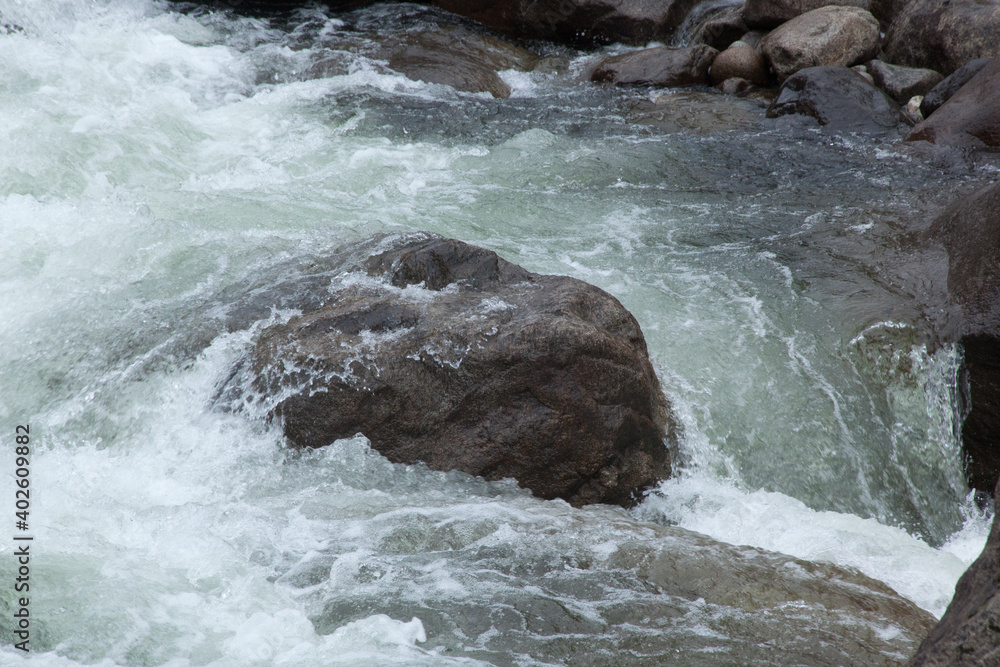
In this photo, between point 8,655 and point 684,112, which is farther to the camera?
point 684,112

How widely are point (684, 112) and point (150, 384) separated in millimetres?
6459

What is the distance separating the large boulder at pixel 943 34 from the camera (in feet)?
A: 26.9

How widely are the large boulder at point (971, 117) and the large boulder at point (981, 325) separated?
7.47 ft

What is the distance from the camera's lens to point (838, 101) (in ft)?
25.5

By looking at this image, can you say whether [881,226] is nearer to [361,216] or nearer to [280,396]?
[361,216]

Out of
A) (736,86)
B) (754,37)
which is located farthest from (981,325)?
(754,37)

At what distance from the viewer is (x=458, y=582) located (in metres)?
2.61

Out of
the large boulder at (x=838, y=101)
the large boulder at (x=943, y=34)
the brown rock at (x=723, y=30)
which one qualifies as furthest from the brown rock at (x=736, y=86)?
the large boulder at (x=943, y=34)

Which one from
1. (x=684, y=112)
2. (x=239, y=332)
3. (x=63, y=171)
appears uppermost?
(x=684, y=112)

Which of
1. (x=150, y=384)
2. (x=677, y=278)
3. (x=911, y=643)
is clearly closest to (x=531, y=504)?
(x=911, y=643)

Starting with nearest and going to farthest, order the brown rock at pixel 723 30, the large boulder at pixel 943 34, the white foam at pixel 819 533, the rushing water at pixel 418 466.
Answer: the rushing water at pixel 418 466
the white foam at pixel 819 533
the large boulder at pixel 943 34
the brown rock at pixel 723 30

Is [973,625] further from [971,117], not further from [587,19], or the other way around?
[587,19]

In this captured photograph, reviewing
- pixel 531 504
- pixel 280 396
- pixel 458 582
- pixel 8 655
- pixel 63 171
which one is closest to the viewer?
pixel 8 655

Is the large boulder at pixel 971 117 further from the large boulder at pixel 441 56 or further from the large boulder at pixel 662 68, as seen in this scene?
the large boulder at pixel 441 56
